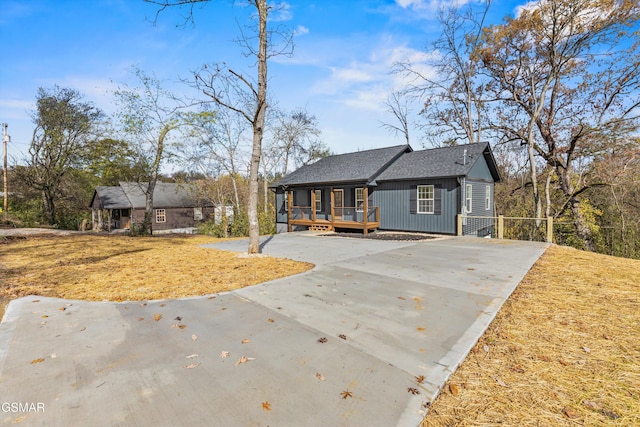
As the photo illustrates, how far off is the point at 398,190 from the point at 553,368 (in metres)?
12.3

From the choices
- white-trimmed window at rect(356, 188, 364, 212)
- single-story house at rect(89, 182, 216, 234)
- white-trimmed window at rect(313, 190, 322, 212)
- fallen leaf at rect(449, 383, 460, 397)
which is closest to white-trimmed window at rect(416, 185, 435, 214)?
white-trimmed window at rect(356, 188, 364, 212)

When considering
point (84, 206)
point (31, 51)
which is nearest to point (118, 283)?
point (31, 51)

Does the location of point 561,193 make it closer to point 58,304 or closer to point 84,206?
point 58,304

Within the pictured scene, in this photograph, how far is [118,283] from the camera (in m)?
5.21

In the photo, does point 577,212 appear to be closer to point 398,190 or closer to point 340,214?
point 398,190

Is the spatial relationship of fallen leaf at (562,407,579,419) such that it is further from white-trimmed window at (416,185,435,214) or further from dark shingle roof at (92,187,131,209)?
dark shingle roof at (92,187,131,209)

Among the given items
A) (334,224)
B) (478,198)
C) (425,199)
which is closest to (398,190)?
(425,199)

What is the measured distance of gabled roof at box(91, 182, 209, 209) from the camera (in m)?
26.6

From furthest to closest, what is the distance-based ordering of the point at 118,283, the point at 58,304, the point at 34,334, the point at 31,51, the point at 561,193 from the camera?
the point at 561,193
the point at 31,51
the point at 118,283
the point at 58,304
the point at 34,334

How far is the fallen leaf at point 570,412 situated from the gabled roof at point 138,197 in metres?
27.3

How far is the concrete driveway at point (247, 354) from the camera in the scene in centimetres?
197

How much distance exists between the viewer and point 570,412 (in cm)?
202

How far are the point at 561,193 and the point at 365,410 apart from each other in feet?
82.2

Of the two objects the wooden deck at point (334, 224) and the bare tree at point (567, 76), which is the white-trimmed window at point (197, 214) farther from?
the bare tree at point (567, 76)
